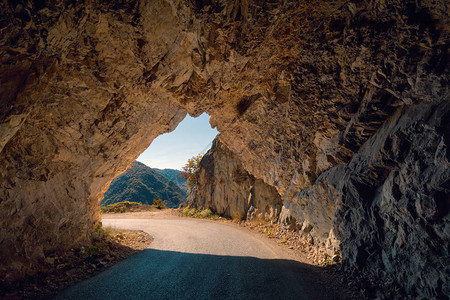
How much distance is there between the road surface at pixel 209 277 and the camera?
13.9 feet

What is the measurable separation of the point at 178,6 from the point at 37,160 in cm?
566

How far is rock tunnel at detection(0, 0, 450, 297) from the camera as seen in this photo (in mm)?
3445

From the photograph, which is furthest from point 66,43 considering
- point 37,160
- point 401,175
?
point 401,175

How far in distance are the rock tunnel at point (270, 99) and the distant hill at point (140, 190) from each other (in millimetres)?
68825

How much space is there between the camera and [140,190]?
7556cm

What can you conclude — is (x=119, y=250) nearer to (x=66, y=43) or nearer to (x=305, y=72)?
(x=66, y=43)

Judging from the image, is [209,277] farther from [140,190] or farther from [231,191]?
[140,190]

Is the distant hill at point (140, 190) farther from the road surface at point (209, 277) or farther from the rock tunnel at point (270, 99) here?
the rock tunnel at point (270, 99)

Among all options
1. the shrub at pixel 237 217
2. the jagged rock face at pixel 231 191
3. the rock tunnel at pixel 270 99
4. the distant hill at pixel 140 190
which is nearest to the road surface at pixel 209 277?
the rock tunnel at pixel 270 99

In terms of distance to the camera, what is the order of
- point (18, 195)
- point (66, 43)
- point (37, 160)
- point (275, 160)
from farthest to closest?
point (275, 160) < point (37, 160) < point (18, 195) < point (66, 43)

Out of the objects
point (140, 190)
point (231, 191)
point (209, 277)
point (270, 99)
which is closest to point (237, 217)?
point (231, 191)

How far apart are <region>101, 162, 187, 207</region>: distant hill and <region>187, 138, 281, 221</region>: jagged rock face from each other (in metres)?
56.3

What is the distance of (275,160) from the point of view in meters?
10.4

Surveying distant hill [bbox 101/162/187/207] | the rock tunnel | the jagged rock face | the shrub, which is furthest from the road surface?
→ distant hill [bbox 101/162/187/207]
